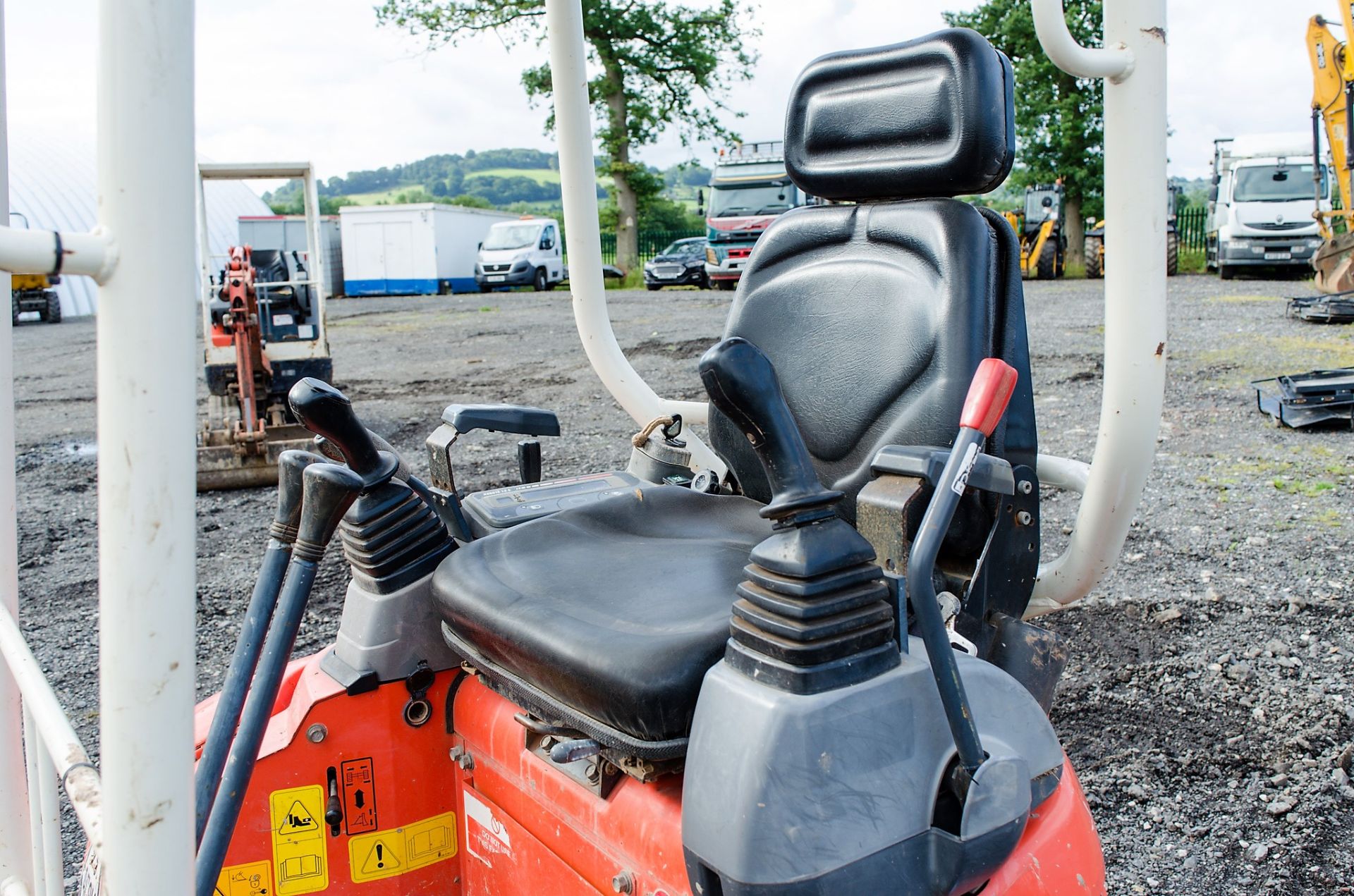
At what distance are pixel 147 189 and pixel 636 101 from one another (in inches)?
1055

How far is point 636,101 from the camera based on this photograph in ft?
86.2

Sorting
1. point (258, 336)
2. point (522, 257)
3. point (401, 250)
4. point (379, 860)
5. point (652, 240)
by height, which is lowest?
point (379, 860)

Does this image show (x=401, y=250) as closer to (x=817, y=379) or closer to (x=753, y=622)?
(x=817, y=379)

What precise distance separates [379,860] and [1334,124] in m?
11.2

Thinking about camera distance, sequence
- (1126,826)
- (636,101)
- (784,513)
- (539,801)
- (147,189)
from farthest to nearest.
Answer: (636,101)
(1126,826)
(539,801)
(784,513)
(147,189)

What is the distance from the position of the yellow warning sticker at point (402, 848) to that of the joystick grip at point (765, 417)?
3.22 ft

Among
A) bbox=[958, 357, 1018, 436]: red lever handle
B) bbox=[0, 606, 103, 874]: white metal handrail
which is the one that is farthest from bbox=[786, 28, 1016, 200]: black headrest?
bbox=[0, 606, 103, 874]: white metal handrail

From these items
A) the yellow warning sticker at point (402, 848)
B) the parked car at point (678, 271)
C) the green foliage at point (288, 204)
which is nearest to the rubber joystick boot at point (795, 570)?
the yellow warning sticker at point (402, 848)

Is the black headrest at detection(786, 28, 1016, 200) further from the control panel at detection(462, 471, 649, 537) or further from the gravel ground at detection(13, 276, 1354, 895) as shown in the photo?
the gravel ground at detection(13, 276, 1354, 895)

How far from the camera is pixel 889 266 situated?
1790 mm

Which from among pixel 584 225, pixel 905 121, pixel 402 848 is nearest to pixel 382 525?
pixel 402 848

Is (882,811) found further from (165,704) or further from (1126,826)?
(1126,826)

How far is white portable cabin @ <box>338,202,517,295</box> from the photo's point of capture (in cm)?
2336

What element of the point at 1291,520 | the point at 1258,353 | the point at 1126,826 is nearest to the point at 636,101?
the point at 1258,353
